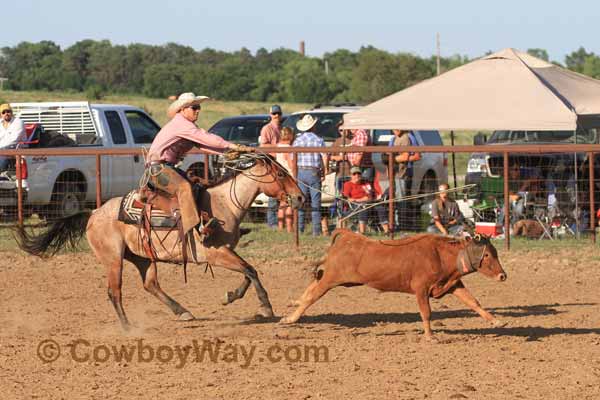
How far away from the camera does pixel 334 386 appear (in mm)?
7223

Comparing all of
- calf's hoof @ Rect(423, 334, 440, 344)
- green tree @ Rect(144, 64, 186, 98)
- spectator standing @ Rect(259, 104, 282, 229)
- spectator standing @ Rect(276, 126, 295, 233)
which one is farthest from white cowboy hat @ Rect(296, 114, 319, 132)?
green tree @ Rect(144, 64, 186, 98)

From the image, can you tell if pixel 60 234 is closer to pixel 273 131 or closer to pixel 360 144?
pixel 273 131

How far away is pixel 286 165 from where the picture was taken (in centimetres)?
1484

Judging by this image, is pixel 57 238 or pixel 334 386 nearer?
pixel 334 386

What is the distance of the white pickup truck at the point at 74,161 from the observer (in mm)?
15633

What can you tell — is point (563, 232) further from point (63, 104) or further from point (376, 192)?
point (63, 104)

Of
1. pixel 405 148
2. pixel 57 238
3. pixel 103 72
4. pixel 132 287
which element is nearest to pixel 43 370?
pixel 57 238

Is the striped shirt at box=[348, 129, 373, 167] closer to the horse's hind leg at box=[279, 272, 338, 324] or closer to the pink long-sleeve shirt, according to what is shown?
the pink long-sleeve shirt

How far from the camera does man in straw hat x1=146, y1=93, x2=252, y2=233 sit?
9281mm

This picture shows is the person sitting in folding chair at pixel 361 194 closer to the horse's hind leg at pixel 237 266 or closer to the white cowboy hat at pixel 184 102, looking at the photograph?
the horse's hind leg at pixel 237 266

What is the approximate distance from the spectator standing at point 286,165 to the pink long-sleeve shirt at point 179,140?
16.5ft

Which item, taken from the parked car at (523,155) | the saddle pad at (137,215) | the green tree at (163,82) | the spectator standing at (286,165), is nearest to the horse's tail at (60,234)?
the saddle pad at (137,215)

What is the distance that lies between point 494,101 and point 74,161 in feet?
19.6

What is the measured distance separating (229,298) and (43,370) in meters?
2.12
